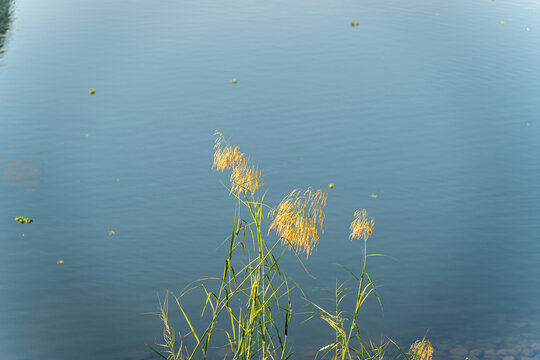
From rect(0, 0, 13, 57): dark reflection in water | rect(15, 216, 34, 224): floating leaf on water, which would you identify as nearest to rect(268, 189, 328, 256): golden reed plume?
rect(15, 216, 34, 224): floating leaf on water

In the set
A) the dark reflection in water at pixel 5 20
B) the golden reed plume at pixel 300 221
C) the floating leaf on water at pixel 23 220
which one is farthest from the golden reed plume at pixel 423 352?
the dark reflection in water at pixel 5 20

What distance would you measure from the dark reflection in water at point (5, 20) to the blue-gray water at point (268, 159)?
0.07 meters

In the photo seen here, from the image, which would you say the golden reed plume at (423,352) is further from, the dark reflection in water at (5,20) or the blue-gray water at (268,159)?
the dark reflection in water at (5,20)

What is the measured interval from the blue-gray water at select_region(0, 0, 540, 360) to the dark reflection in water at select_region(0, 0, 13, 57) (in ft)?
0.22

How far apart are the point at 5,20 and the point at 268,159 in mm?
7137

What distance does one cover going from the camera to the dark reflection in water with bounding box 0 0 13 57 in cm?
1098

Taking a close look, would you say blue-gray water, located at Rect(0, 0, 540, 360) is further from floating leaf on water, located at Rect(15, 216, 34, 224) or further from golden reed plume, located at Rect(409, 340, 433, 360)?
golden reed plume, located at Rect(409, 340, 433, 360)

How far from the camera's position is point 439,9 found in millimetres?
13422

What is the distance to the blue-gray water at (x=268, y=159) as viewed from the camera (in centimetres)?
527

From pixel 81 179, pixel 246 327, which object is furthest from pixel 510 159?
pixel 246 327

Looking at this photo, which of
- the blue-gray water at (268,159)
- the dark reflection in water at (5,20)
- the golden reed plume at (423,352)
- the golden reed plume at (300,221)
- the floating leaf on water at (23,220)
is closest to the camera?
the golden reed plume at (300,221)

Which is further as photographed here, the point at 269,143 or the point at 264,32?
the point at 264,32

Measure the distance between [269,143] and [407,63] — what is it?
353 cm

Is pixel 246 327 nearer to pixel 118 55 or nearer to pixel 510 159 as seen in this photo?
pixel 510 159
